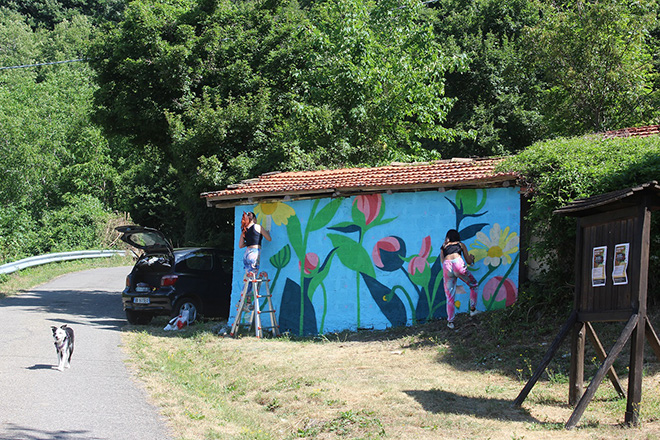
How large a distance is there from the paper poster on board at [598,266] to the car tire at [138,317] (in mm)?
9731

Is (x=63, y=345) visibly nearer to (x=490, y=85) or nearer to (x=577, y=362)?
(x=577, y=362)

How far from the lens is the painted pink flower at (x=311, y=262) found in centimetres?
1263

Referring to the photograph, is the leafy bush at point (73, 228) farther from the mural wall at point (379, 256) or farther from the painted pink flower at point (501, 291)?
the painted pink flower at point (501, 291)

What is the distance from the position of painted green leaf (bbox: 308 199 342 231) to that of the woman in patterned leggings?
2.62m

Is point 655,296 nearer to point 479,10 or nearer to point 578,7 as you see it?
point 578,7

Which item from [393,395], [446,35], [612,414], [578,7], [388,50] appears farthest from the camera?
[446,35]

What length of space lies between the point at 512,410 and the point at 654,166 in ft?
12.8

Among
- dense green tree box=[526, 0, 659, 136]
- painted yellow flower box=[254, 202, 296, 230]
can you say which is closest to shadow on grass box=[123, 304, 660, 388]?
painted yellow flower box=[254, 202, 296, 230]

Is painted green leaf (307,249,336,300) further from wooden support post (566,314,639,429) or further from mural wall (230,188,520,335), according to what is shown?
wooden support post (566,314,639,429)

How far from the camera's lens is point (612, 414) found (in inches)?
257

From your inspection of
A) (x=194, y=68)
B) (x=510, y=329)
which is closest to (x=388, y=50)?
(x=194, y=68)

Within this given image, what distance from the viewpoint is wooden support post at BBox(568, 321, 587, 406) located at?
22.6ft

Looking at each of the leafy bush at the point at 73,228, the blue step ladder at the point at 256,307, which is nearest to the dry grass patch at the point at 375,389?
the blue step ladder at the point at 256,307

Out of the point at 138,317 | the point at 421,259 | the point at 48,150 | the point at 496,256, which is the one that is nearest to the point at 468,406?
the point at 496,256
